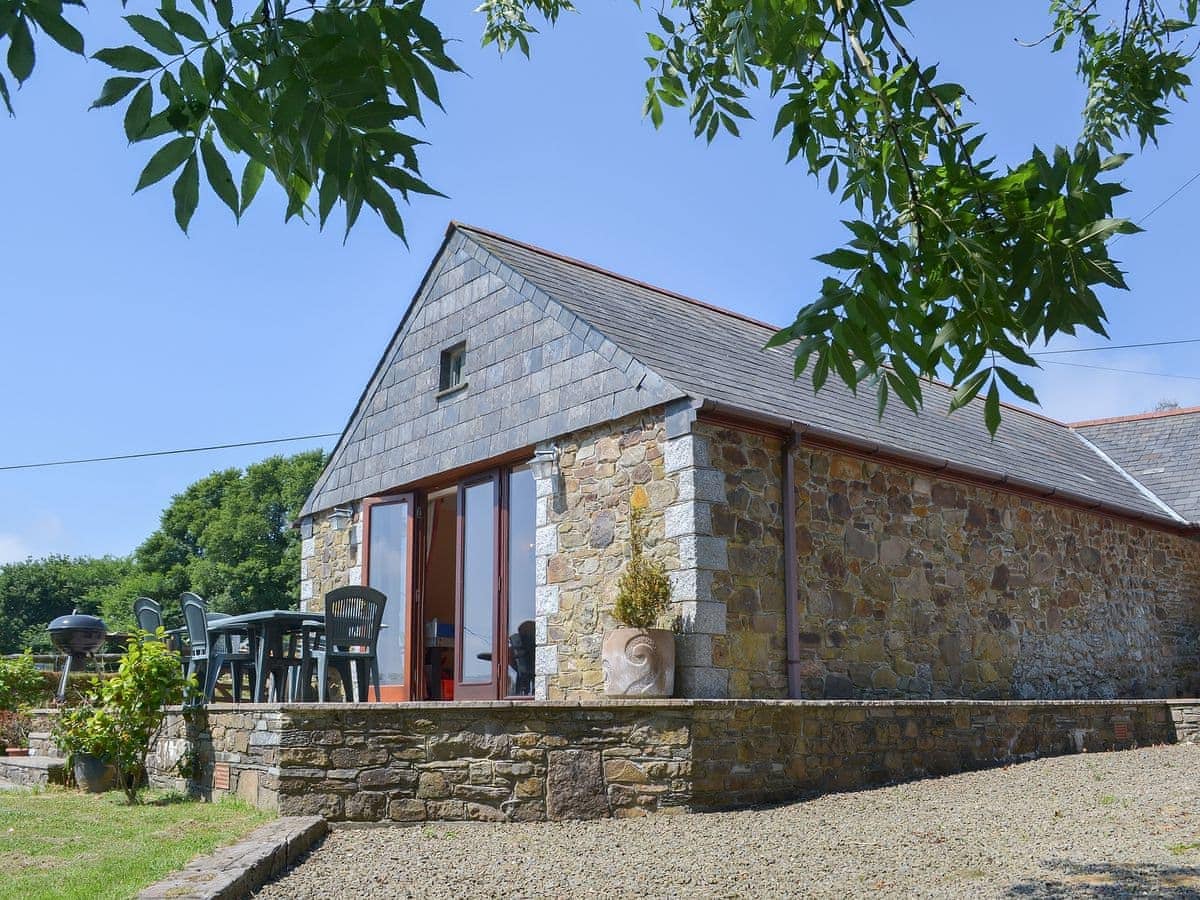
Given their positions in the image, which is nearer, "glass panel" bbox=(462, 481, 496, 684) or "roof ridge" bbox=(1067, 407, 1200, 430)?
"glass panel" bbox=(462, 481, 496, 684)

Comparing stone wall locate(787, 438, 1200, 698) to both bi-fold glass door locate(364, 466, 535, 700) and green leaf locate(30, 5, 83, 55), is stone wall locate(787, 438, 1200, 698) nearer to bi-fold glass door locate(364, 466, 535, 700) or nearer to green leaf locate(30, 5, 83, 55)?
bi-fold glass door locate(364, 466, 535, 700)

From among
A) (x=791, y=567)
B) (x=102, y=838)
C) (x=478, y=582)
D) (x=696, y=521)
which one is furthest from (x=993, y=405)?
(x=478, y=582)

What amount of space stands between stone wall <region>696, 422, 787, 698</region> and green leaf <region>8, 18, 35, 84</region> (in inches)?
257

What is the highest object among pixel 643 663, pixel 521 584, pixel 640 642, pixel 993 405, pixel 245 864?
pixel 993 405

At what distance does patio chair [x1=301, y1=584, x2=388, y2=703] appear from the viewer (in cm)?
820

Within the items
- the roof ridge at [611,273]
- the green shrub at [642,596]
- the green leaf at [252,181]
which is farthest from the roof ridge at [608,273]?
the green leaf at [252,181]

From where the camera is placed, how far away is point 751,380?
9.82 meters

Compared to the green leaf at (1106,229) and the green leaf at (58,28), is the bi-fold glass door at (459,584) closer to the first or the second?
the green leaf at (1106,229)

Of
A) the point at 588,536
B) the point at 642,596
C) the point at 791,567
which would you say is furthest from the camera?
the point at 588,536

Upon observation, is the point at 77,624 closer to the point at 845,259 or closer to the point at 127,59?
the point at 127,59

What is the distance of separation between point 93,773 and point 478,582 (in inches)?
141

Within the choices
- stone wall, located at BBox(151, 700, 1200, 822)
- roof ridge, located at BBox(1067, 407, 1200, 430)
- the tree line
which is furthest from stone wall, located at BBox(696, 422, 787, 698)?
the tree line

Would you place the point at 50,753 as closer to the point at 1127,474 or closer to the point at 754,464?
the point at 754,464

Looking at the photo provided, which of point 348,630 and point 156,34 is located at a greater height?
point 156,34
